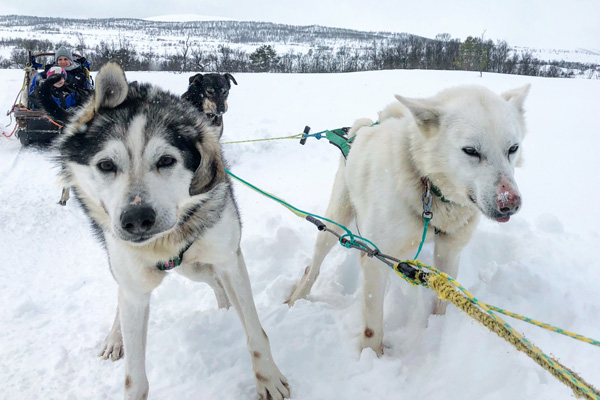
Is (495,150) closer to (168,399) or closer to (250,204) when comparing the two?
(168,399)

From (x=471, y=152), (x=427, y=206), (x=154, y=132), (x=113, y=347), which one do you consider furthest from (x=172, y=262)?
(x=471, y=152)

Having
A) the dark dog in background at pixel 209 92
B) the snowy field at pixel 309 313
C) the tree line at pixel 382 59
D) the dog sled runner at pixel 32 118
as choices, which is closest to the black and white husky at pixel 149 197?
the snowy field at pixel 309 313

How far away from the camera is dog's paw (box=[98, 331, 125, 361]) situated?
94.9 inches

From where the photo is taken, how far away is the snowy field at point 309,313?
1.92 m

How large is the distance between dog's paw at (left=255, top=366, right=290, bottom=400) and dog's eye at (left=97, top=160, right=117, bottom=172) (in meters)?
1.19

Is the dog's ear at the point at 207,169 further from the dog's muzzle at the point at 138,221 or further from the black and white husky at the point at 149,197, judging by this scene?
the dog's muzzle at the point at 138,221

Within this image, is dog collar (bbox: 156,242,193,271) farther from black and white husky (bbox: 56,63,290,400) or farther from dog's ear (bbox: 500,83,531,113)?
dog's ear (bbox: 500,83,531,113)

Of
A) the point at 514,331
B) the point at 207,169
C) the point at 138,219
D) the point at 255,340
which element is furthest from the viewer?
the point at 255,340

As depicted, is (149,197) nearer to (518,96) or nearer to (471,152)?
(471,152)

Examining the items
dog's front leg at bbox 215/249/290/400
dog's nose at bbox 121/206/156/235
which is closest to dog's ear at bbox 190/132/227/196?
dog's nose at bbox 121/206/156/235

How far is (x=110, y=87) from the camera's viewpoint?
1621 mm

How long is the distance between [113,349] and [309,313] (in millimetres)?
1235

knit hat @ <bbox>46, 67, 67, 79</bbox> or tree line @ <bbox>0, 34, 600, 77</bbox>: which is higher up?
tree line @ <bbox>0, 34, 600, 77</bbox>

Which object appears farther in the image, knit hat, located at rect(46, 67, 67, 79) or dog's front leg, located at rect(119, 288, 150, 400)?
knit hat, located at rect(46, 67, 67, 79)
